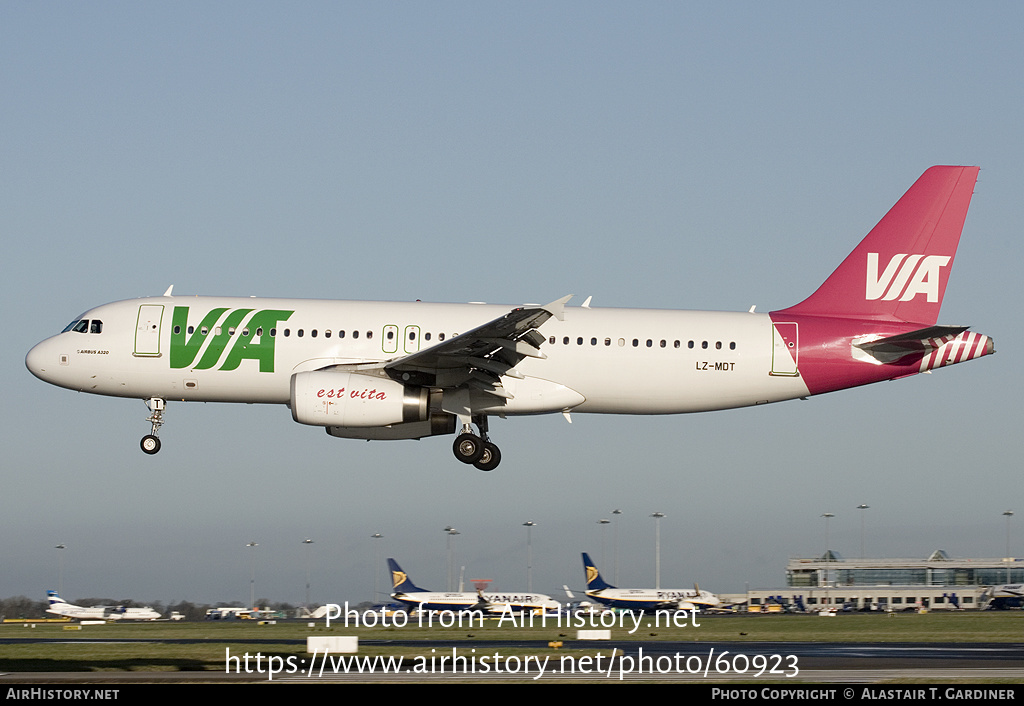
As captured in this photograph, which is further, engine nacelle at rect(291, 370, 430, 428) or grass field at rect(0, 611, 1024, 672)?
engine nacelle at rect(291, 370, 430, 428)

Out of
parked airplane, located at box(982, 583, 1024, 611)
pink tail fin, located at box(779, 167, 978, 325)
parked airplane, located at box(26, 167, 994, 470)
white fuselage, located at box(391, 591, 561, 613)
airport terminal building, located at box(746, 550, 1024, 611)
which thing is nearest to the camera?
parked airplane, located at box(26, 167, 994, 470)

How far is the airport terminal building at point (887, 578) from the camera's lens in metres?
104

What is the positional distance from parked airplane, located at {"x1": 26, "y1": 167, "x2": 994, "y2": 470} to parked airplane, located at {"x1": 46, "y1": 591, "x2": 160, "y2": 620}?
39.2 m

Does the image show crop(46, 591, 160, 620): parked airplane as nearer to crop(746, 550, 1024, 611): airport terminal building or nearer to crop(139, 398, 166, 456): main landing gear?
crop(139, 398, 166, 456): main landing gear

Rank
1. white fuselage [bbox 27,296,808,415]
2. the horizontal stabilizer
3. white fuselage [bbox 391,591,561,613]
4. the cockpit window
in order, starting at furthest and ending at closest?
white fuselage [bbox 391,591,561,613], the cockpit window, white fuselage [bbox 27,296,808,415], the horizontal stabilizer

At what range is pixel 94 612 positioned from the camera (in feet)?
243

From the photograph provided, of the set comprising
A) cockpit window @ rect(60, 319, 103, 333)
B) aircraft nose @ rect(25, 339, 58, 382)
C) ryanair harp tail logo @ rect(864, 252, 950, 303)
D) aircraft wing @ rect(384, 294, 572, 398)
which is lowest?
aircraft wing @ rect(384, 294, 572, 398)

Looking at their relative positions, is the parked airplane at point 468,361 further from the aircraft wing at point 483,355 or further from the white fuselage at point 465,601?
the white fuselage at point 465,601

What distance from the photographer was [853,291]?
35781 millimetres

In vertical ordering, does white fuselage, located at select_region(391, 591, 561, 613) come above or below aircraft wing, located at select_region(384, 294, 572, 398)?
below

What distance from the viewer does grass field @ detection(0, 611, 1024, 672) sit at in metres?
26.7

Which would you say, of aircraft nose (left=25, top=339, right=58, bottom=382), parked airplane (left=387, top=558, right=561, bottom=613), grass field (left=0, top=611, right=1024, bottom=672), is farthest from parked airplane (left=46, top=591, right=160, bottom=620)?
aircraft nose (left=25, top=339, right=58, bottom=382)

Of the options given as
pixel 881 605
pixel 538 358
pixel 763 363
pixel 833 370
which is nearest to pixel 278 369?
pixel 538 358
